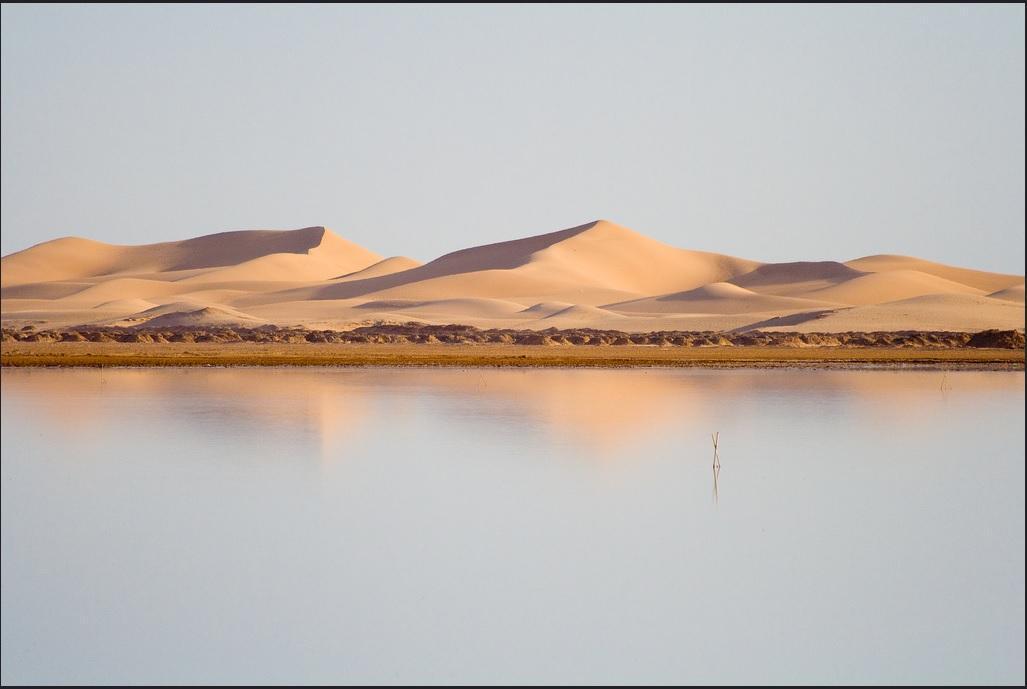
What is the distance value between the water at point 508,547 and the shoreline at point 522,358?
17.9m

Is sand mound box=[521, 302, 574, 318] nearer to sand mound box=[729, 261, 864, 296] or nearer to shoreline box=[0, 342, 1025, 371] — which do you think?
sand mound box=[729, 261, 864, 296]

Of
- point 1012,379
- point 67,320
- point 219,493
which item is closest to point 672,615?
point 219,493

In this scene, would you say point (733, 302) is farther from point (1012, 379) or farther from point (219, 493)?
point (219, 493)

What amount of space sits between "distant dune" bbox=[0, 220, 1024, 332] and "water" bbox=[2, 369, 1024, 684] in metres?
54.7

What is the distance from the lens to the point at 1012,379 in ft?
104

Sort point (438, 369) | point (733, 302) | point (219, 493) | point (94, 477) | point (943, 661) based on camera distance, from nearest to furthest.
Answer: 1. point (943, 661)
2. point (219, 493)
3. point (94, 477)
4. point (438, 369)
5. point (733, 302)

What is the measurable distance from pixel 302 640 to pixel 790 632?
9.33 feet

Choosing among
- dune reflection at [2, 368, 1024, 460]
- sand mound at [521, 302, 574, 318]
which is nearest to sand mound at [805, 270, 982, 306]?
sand mound at [521, 302, 574, 318]

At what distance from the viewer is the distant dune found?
80.2 m

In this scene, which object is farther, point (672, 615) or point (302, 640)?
point (672, 615)

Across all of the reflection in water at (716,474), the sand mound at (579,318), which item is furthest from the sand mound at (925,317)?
the reflection in water at (716,474)

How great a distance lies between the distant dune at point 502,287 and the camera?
263ft

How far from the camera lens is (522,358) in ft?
142

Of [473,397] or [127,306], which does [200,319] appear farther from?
[473,397]
